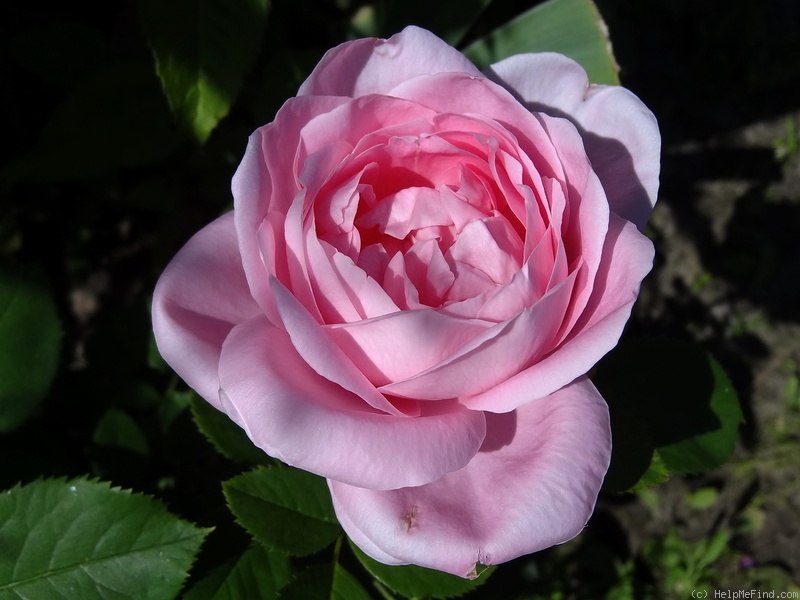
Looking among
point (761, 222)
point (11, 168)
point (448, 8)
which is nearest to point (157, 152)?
point (11, 168)

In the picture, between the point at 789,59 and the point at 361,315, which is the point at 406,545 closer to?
the point at 361,315

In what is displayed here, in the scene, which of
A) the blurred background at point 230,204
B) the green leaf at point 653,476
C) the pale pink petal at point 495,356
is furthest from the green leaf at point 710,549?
the pale pink petal at point 495,356

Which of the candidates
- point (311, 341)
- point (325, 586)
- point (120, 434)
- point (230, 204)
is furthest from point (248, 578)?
point (230, 204)

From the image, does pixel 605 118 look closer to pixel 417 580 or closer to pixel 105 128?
pixel 417 580

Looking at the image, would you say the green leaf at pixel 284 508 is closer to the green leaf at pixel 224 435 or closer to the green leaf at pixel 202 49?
the green leaf at pixel 224 435

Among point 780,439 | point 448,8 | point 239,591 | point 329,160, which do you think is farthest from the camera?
point 780,439
